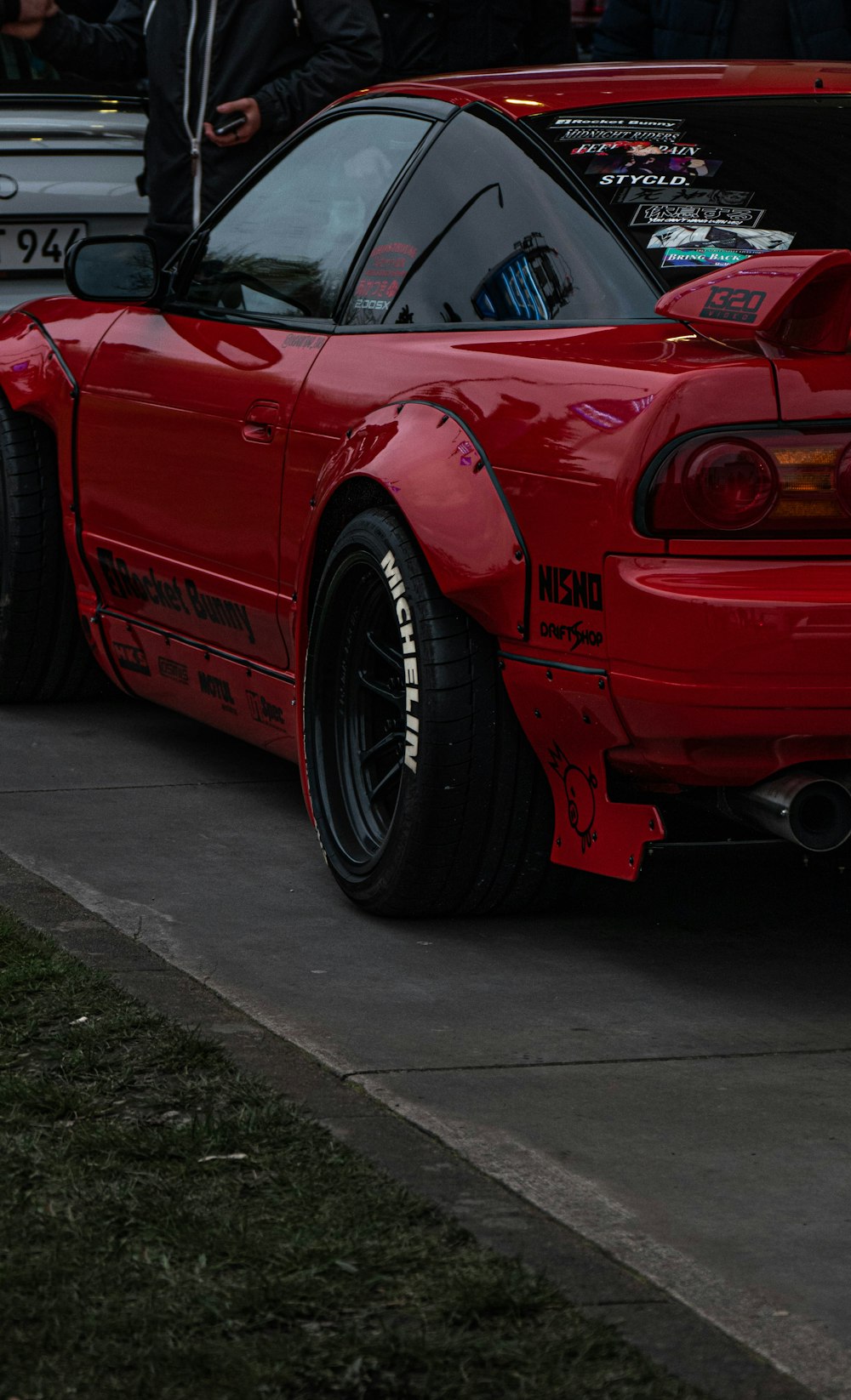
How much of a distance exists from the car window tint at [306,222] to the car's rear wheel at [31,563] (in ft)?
2.53

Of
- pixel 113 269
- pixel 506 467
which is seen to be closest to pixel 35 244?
pixel 113 269

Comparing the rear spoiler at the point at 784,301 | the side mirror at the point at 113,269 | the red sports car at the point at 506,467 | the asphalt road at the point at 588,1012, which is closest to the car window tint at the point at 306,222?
the red sports car at the point at 506,467

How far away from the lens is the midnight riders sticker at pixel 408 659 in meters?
3.89

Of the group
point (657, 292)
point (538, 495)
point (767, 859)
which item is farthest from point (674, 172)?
point (767, 859)

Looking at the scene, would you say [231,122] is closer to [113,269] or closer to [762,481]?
[113,269]

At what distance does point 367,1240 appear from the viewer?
2664 millimetres

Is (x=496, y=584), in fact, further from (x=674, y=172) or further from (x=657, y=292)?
(x=674, y=172)

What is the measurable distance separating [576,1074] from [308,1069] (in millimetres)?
404

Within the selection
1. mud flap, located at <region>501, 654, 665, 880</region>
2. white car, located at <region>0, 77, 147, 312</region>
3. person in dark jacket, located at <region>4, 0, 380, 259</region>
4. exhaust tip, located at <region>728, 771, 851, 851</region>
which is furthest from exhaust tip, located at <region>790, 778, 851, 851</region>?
white car, located at <region>0, 77, 147, 312</region>

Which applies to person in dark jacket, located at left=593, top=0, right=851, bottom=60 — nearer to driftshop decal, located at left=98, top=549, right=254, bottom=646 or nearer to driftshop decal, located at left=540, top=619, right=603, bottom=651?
driftshop decal, located at left=98, top=549, right=254, bottom=646

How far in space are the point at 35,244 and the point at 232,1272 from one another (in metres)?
6.54

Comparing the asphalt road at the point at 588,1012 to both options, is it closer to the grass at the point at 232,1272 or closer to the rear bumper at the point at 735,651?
the grass at the point at 232,1272

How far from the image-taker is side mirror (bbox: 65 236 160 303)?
17.1 feet

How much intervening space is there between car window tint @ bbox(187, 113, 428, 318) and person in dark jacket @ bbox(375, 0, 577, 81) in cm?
320
